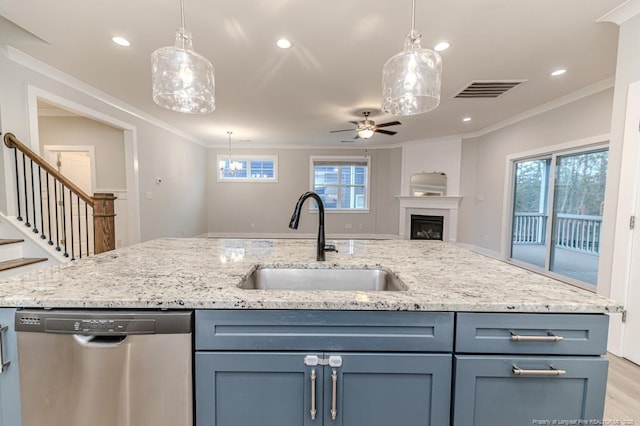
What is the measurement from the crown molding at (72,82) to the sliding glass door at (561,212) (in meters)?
6.70

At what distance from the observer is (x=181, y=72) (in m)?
1.42

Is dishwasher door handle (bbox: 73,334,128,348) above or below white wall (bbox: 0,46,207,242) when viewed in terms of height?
below

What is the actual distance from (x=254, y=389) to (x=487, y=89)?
14.0 feet

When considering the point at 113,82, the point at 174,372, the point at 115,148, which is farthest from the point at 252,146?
the point at 174,372

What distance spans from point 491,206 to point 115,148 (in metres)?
7.26

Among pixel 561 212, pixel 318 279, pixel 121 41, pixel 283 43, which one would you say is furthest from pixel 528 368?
pixel 561 212

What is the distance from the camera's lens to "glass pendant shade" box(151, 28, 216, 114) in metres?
1.41

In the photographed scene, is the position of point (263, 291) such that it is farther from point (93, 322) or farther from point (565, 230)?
point (565, 230)

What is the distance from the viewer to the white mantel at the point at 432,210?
6281mm

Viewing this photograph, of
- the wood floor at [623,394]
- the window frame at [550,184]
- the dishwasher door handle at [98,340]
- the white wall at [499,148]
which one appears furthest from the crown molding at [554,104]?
the dishwasher door handle at [98,340]

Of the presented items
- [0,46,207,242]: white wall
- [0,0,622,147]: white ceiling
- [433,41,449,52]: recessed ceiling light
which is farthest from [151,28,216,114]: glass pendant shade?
[0,46,207,242]: white wall

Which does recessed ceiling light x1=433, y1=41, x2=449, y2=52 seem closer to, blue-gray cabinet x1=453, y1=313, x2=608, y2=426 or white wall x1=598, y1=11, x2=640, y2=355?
white wall x1=598, y1=11, x2=640, y2=355

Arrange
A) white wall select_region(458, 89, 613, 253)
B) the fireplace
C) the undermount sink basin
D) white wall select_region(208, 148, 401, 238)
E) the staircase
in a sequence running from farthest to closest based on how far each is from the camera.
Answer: white wall select_region(208, 148, 401, 238), the fireplace, white wall select_region(458, 89, 613, 253), the staircase, the undermount sink basin

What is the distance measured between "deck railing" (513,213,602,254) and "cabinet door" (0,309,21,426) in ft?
17.1
